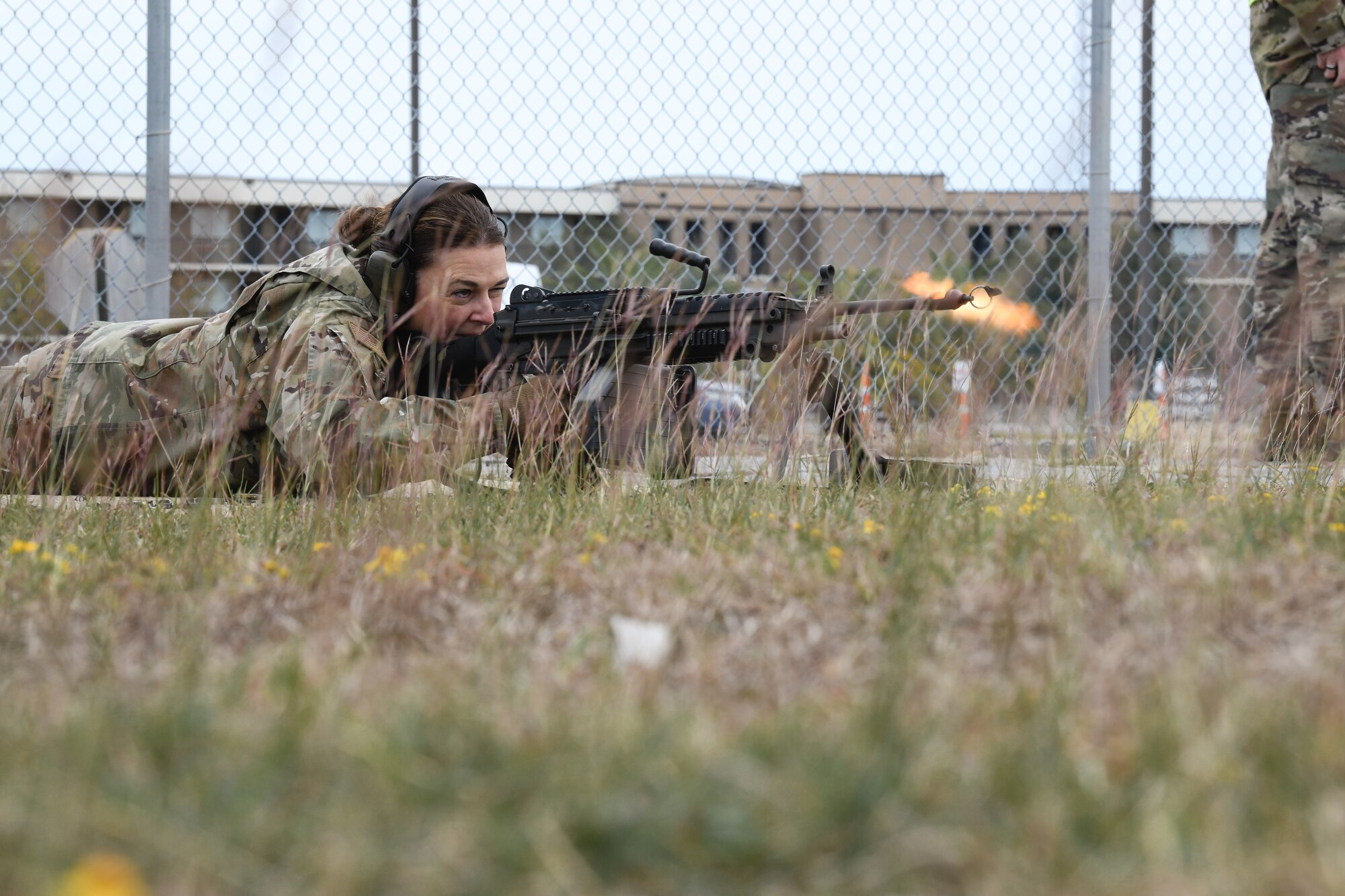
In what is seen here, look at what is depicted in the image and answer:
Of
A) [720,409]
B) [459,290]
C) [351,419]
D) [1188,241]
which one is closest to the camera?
[351,419]

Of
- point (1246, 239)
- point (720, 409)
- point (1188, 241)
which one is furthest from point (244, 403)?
point (1246, 239)

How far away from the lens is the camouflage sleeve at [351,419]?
2520 millimetres

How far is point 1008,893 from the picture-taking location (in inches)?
33.2

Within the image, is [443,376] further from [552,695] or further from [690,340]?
[552,695]

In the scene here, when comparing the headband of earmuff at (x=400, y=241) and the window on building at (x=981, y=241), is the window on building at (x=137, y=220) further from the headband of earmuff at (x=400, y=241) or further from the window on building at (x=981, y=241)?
the window on building at (x=981, y=241)

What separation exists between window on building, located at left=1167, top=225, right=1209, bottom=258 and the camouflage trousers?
1.94 ft

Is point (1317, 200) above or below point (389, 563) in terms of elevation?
above

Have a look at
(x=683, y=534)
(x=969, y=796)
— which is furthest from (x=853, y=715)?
(x=683, y=534)

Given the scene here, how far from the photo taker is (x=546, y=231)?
5.17 meters

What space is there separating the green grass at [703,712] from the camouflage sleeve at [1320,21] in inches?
100

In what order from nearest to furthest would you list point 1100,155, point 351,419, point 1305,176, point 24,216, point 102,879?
1. point 102,879
2. point 351,419
3. point 24,216
4. point 1305,176
5. point 1100,155

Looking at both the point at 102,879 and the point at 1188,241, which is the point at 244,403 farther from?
the point at 1188,241

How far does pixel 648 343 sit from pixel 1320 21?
2.40m

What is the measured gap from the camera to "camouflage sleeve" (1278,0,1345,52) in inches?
152
